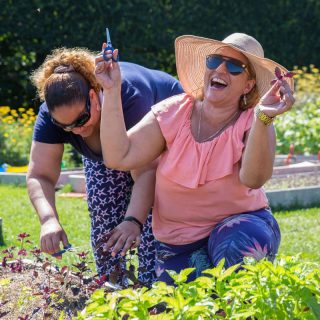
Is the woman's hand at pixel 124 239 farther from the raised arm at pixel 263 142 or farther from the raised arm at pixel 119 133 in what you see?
the raised arm at pixel 263 142

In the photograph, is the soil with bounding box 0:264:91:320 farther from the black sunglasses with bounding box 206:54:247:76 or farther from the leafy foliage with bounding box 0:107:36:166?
the leafy foliage with bounding box 0:107:36:166

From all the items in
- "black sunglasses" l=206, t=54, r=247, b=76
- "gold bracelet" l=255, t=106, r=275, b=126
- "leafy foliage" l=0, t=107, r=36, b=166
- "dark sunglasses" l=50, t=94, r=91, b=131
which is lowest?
"leafy foliage" l=0, t=107, r=36, b=166

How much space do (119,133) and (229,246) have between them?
2.18ft

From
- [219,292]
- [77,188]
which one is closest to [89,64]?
[219,292]

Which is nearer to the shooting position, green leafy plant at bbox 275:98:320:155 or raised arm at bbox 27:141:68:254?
raised arm at bbox 27:141:68:254

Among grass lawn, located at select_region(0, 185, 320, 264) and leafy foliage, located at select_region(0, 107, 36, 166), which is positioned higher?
grass lawn, located at select_region(0, 185, 320, 264)

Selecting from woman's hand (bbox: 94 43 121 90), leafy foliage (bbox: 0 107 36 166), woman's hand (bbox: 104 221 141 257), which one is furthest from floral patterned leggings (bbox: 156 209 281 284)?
leafy foliage (bbox: 0 107 36 166)

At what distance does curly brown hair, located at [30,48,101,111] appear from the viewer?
12.6 ft

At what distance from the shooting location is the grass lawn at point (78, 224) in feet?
21.3

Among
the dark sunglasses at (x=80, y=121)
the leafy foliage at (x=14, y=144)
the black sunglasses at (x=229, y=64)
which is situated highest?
the black sunglasses at (x=229, y=64)

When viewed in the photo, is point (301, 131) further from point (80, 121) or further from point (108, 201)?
point (80, 121)

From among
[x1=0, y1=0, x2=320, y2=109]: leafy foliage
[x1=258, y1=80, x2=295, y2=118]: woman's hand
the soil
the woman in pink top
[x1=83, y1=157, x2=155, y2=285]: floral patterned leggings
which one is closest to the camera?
[x1=258, y1=80, x2=295, y2=118]: woman's hand

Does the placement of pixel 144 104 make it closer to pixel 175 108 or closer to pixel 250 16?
pixel 175 108

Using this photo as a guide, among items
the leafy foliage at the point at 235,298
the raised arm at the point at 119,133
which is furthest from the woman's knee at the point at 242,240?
the leafy foliage at the point at 235,298
